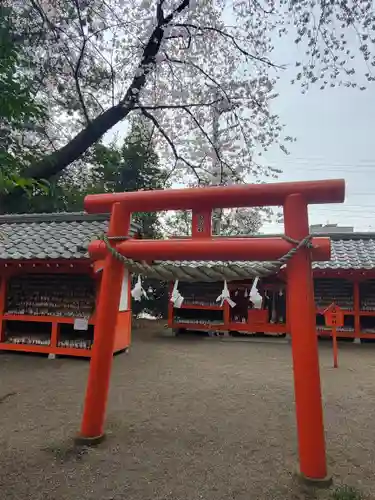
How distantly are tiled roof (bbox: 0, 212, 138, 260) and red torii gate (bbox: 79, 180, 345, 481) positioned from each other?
3436mm

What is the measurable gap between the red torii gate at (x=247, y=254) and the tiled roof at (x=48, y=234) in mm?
3436

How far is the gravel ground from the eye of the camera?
109 inches

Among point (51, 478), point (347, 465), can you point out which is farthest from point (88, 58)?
point (347, 465)

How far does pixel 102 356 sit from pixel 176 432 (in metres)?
1.19

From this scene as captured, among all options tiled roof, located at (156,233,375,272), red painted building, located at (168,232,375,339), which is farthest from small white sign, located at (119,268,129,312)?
red painted building, located at (168,232,375,339)

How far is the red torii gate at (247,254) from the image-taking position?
2.84 m

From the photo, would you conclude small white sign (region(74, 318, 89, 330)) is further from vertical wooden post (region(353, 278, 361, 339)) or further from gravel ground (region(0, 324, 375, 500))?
vertical wooden post (region(353, 278, 361, 339))

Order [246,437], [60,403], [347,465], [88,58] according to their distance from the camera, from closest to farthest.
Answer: [347,465] < [246,437] < [60,403] < [88,58]

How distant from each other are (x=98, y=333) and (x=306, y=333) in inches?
73.2

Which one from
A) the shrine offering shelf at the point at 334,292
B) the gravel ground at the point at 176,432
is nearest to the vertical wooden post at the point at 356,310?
the shrine offering shelf at the point at 334,292

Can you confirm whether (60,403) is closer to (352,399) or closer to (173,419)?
(173,419)

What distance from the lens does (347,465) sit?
3.16 m

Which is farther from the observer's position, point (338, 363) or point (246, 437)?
point (338, 363)

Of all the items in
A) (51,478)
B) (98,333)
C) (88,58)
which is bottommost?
(51,478)
